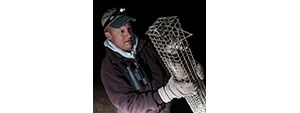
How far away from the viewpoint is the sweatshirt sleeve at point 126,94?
1254 millimetres

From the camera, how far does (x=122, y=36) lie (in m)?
1.24

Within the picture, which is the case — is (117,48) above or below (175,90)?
above

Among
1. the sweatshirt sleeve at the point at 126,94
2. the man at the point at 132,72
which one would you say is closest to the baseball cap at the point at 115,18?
the man at the point at 132,72

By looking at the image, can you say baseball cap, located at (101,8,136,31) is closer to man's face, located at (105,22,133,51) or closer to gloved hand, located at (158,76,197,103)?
man's face, located at (105,22,133,51)

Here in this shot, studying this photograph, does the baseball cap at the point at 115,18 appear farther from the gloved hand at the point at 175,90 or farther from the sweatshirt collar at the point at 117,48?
the gloved hand at the point at 175,90

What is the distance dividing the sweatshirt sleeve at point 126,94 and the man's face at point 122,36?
0.07 m

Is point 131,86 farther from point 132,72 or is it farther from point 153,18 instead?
point 153,18

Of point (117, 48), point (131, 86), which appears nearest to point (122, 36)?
point (117, 48)

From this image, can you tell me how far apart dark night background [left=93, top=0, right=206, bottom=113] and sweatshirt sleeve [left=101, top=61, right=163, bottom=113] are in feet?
0.08

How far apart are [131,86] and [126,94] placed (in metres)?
0.03

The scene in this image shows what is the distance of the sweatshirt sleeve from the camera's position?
125cm
